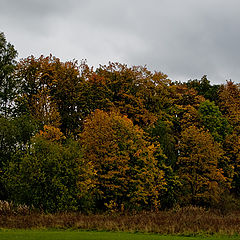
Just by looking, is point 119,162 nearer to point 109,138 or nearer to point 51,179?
point 109,138

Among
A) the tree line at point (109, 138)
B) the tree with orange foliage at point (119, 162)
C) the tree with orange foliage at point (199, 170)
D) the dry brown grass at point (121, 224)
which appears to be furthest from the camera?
the tree with orange foliage at point (199, 170)


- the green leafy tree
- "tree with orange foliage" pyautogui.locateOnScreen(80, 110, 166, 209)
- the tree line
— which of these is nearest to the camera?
the green leafy tree

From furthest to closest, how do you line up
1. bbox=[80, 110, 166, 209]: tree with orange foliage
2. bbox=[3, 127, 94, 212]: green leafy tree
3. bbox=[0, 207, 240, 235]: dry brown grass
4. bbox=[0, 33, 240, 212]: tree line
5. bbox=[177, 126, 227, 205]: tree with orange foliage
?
bbox=[177, 126, 227, 205]: tree with orange foliage → bbox=[80, 110, 166, 209]: tree with orange foliage → bbox=[0, 33, 240, 212]: tree line → bbox=[3, 127, 94, 212]: green leafy tree → bbox=[0, 207, 240, 235]: dry brown grass

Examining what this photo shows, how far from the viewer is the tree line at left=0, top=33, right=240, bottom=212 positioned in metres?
32.8

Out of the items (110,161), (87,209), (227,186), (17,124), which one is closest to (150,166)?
(110,161)

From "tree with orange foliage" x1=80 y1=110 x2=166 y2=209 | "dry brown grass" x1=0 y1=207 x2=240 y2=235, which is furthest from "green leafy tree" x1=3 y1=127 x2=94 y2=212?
"dry brown grass" x1=0 y1=207 x2=240 y2=235

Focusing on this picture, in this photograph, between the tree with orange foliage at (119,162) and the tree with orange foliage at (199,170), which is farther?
the tree with orange foliage at (199,170)

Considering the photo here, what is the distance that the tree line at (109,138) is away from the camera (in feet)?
108

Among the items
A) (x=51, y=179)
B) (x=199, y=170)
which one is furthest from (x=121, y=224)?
(x=199, y=170)

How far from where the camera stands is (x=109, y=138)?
3797 cm

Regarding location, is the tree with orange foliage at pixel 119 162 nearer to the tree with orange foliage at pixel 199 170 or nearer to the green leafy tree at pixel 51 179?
the green leafy tree at pixel 51 179

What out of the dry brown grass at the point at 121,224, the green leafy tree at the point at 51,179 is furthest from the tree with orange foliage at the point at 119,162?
the dry brown grass at the point at 121,224

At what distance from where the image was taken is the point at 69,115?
50.8 meters

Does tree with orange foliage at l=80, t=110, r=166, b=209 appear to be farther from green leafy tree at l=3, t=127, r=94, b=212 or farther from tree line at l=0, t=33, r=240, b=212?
green leafy tree at l=3, t=127, r=94, b=212
